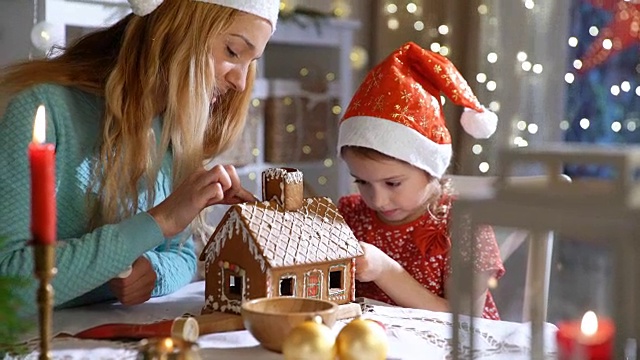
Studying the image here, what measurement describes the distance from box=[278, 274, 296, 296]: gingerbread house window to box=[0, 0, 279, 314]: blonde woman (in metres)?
0.18

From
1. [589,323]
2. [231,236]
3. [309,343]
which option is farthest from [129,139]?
[589,323]

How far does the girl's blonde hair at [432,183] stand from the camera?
1.89 m

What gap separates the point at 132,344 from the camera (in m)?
1.16

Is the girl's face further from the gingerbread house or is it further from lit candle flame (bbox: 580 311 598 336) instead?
lit candle flame (bbox: 580 311 598 336)

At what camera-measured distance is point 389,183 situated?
6.24 ft

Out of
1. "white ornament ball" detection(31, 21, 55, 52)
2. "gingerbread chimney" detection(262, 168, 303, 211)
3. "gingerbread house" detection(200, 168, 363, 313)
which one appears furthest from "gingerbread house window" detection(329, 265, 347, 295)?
"white ornament ball" detection(31, 21, 55, 52)

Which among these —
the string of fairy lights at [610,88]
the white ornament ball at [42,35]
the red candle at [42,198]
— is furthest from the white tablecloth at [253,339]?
the string of fairy lights at [610,88]

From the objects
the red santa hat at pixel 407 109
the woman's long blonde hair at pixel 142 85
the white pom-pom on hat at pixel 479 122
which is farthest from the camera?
the white pom-pom on hat at pixel 479 122

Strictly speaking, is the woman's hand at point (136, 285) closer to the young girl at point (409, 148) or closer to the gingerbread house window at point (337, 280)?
the gingerbread house window at point (337, 280)

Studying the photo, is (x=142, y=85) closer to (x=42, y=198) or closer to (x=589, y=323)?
(x=42, y=198)

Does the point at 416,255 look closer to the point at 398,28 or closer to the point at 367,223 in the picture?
the point at 367,223

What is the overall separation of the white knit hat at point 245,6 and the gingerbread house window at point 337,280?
1.74 ft

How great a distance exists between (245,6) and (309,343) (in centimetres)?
82

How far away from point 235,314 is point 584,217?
2.30ft
